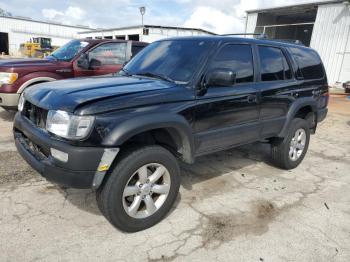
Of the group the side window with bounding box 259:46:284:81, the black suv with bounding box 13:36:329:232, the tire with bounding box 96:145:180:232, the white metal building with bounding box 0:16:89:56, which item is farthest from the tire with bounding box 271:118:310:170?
the white metal building with bounding box 0:16:89:56

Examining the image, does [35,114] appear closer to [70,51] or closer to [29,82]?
[29,82]

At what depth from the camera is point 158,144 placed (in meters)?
3.31

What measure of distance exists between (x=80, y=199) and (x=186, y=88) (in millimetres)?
1718

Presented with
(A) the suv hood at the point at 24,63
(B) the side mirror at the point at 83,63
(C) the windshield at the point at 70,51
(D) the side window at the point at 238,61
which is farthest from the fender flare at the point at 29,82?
(D) the side window at the point at 238,61

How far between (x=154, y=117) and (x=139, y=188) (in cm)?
69

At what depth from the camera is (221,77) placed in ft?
10.7

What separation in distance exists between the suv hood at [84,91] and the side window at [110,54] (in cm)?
384

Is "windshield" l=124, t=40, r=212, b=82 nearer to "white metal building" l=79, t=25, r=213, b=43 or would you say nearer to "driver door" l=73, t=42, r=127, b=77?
"driver door" l=73, t=42, r=127, b=77

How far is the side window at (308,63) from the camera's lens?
4.80 metres

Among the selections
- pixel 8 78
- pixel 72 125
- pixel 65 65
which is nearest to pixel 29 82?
pixel 8 78

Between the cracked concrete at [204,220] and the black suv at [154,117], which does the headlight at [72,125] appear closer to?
the black suv at [154,117]

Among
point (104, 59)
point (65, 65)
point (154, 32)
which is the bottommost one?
point (65, 65)

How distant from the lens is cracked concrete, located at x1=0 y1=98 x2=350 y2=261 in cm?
277

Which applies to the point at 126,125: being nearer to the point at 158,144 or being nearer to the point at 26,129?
the point at 158,144
